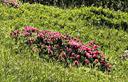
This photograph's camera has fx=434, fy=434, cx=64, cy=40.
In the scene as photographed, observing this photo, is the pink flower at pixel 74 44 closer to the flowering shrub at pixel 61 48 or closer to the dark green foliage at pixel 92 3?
Result: the flowering shrub at pixel 61 48

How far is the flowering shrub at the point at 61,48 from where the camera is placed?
13617 millimetres

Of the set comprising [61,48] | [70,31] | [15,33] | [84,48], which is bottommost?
[70,31]

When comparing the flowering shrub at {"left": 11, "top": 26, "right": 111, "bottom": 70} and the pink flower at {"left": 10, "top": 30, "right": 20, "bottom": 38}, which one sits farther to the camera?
the pink flower at {"left": 10, "top": 30, "right": 20, "bottom": 38}

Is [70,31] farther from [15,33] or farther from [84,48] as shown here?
[15,33]

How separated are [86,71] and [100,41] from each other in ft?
16.5

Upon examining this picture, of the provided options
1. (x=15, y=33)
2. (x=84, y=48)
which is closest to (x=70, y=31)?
(x=84, y=48)

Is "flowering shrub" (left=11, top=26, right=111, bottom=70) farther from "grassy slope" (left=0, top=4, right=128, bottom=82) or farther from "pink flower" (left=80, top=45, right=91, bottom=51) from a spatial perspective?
"grassy slope" (left=0, top=4, right=128, bottom=82)

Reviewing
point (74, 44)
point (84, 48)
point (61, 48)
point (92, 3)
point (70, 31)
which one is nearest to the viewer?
point (61, 48)

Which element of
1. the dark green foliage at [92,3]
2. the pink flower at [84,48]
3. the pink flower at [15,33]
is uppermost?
the pink flower at [15,33]

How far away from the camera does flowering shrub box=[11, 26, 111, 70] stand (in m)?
13.6

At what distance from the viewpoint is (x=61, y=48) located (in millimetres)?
14031

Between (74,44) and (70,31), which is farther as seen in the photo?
(70,31)

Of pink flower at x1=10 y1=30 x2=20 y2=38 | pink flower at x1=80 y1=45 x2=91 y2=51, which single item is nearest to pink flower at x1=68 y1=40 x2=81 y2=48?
pink flower at x1=80 y1=45 x2=91 y2=51

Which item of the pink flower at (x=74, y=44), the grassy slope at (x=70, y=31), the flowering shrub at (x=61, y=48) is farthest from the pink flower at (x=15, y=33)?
the pink flower at (x=74, y=44)
